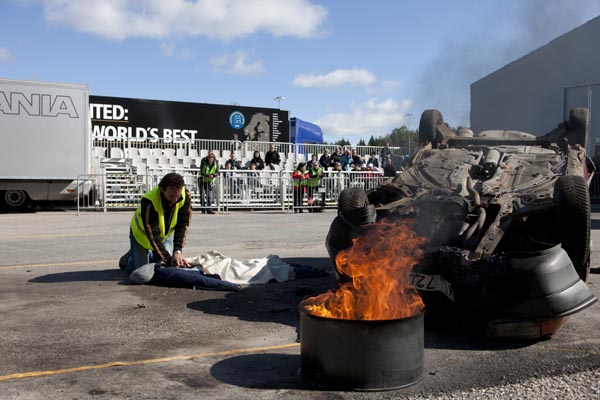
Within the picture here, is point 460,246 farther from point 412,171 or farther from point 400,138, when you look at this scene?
point 400,138

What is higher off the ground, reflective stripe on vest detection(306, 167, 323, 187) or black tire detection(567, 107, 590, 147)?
black tire detection(567, 107, 590, 147)

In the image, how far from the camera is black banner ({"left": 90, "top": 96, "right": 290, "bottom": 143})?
31953mm

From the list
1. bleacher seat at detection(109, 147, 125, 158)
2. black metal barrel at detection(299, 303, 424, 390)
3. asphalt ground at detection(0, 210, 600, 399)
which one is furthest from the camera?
bleacher seat at detection(109, 147, 125, 158)

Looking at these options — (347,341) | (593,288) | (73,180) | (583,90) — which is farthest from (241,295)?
(583,90)

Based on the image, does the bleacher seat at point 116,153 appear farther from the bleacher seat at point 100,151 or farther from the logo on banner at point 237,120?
the logo on banner at point 237,120

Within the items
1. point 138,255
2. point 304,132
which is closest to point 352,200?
point 138,255

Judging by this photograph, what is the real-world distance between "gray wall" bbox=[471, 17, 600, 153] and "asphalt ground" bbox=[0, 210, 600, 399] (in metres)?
18.7

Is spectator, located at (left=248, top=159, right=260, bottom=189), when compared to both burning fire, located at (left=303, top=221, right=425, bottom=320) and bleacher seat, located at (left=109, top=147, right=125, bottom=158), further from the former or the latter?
burning fire, located at (left=303, top=221, right=425, bottom=320)

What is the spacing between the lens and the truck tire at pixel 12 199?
2000 centimetres

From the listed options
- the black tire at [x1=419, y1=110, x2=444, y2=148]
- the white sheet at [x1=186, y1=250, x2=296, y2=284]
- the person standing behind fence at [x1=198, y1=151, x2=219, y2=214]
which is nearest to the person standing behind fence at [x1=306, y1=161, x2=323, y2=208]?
the person standing behind fence at [x1=198, y1=151, x2=219, y2=214]

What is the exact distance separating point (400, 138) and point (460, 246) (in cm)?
682

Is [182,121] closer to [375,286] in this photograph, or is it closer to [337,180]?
[337,180]

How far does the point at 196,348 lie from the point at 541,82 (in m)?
24.4

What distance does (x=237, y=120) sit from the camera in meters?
35.4
